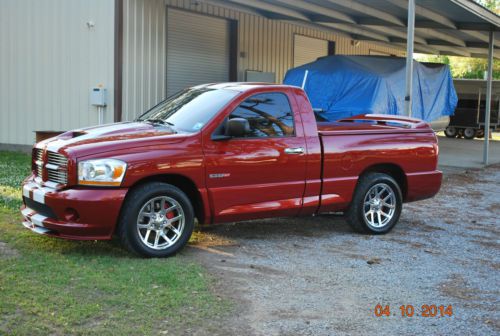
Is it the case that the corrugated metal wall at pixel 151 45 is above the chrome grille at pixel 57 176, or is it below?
above

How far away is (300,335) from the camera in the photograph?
4449 mm

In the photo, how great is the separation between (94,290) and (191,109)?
2597mm

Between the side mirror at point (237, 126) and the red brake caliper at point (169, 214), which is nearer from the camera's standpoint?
the red brake caliper at point (169, 214)

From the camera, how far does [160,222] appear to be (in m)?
6.25

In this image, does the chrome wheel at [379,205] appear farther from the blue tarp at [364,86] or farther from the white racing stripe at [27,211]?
the blue tarp at [364,86]

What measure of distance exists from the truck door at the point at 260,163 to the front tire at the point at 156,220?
1.33ft

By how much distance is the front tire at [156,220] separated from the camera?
605 cm

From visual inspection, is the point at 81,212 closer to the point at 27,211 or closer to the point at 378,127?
the point at 27,211

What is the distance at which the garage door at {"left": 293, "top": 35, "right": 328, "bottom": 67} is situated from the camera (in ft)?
71.2

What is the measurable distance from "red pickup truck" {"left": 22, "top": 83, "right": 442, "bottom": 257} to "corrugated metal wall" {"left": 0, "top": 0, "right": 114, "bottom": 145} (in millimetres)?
6961

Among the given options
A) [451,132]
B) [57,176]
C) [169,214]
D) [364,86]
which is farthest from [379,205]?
[451,132]

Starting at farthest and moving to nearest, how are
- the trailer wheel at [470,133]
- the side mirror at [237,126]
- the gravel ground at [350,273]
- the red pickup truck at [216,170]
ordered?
the trailer wheel at [470,133]
the side mirror at [237,126]
the red pickup truck at [216,170]
the gravel ground at [350,273]

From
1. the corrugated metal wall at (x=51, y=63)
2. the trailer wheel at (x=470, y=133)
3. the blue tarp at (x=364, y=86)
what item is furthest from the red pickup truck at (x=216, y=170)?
the trailer wheel at (x=470, y=133)

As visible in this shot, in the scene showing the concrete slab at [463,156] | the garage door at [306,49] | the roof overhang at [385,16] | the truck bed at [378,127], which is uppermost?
the roof overhang at [385,16]
